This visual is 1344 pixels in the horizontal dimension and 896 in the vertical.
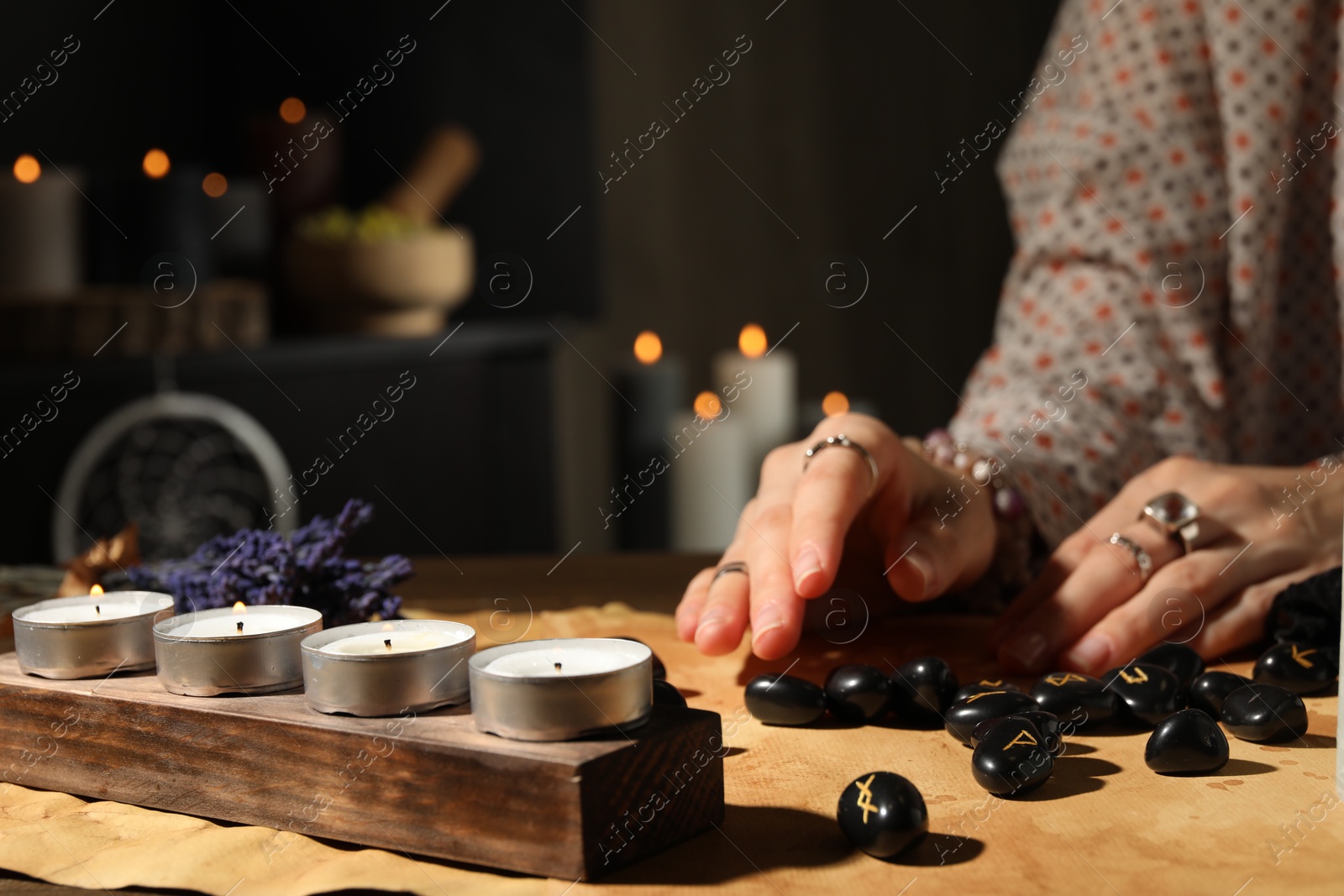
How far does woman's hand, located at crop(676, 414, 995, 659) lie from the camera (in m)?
0.66

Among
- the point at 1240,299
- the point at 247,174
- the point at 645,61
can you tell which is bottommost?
the point at 1240,299

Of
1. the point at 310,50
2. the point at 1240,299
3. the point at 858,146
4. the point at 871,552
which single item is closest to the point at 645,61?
the point at 858,146

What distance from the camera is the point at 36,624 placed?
1.86 feet

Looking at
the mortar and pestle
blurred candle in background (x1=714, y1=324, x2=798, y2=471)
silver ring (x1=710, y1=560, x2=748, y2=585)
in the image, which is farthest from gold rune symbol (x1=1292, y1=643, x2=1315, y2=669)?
the mortar and pestle

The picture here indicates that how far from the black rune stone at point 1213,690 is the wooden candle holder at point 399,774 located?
28 centimetres

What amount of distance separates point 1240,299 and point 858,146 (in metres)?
1.79

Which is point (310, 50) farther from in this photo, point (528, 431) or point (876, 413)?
point (876, 413)

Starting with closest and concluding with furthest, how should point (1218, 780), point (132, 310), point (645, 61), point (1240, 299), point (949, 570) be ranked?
1. point (1218, 780)
2. point (949, 570)
3. point (1240, 299)
4. point (132, 310)
5. point (645, 61)

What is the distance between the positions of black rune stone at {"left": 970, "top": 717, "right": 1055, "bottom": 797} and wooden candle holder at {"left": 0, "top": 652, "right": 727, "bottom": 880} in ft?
0.38

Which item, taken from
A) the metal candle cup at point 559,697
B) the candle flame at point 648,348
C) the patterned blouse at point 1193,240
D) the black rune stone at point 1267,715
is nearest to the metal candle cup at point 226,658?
the metal candle cup at point 559,697

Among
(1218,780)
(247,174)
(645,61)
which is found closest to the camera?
(1218,780)

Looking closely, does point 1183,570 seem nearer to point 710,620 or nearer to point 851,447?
point 851,447

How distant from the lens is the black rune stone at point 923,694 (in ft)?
2.02

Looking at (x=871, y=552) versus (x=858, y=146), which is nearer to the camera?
(x=871, y=552)
